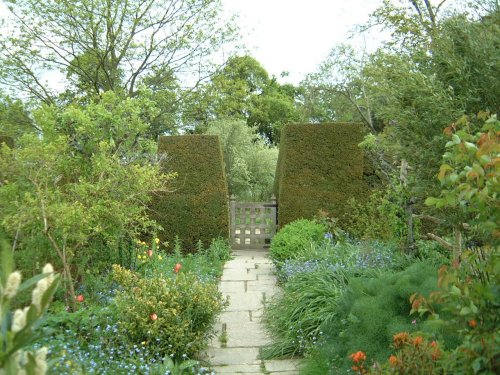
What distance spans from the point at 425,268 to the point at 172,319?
2057 millimetres

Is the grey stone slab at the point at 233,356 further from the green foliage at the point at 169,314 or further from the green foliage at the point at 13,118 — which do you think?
the green foliage at the point at 13,118

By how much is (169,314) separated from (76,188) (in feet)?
6.39

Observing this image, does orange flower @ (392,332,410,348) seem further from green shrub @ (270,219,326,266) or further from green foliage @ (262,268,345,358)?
green shrub @ (270,219,326,266)

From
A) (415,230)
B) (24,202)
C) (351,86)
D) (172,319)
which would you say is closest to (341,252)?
(415,230)

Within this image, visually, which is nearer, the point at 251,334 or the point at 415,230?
the point at 251,334

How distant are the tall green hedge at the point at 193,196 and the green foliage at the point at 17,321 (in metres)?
9.21

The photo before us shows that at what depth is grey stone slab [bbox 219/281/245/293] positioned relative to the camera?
741cm

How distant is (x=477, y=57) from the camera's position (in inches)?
200

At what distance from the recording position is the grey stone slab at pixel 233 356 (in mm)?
4723

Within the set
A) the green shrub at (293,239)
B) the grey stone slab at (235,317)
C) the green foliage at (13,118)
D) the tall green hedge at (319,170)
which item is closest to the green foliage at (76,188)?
the grey stone slab at (235,317)

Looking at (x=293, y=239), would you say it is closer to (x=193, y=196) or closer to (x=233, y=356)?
(x=193, y=196)

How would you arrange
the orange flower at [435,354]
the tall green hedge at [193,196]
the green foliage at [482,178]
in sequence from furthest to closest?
the tall green hedge at [193,196] < the orange flower at [435,354] < the green foliage at [482,178]

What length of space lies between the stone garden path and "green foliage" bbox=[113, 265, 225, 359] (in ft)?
→ 0.82

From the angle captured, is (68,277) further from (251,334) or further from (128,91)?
(128,91)
